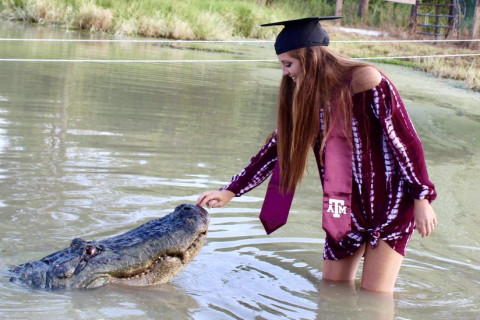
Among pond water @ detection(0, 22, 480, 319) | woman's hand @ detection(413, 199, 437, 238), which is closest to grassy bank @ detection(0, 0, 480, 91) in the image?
pond water @ detection(0, 22, 480, 319)

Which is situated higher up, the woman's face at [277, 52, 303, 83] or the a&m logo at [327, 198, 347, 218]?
the woman's face at [277, 52, 303, 83]

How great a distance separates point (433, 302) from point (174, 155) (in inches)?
137

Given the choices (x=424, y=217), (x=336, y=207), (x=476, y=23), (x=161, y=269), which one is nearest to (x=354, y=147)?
(x=336, y=207)

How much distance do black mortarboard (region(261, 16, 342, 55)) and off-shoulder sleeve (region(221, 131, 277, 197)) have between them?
0.59 metres

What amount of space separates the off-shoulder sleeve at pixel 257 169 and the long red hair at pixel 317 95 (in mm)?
304

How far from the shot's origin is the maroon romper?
11.6ft

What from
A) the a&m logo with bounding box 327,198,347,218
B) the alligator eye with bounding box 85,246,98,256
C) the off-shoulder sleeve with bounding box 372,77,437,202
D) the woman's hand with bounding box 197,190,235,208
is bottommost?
the alligator eye with bounding box 85,246,98,256

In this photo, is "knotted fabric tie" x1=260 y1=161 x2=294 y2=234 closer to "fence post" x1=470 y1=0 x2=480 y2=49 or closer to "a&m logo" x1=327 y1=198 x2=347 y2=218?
"a&m logo" x1=327 y1=198 x2=347 y2=218

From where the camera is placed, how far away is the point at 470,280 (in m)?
4.52

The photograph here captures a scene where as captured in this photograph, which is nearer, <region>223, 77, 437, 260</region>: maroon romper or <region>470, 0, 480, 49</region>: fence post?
<region>223, 77, 437, 260</region>: maroon romper

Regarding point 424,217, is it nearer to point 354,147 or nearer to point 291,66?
point 354,147

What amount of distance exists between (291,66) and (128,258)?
1287 millimetres

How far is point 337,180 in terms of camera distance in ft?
12.1

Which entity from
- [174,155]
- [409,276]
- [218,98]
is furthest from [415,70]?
[409,276]
